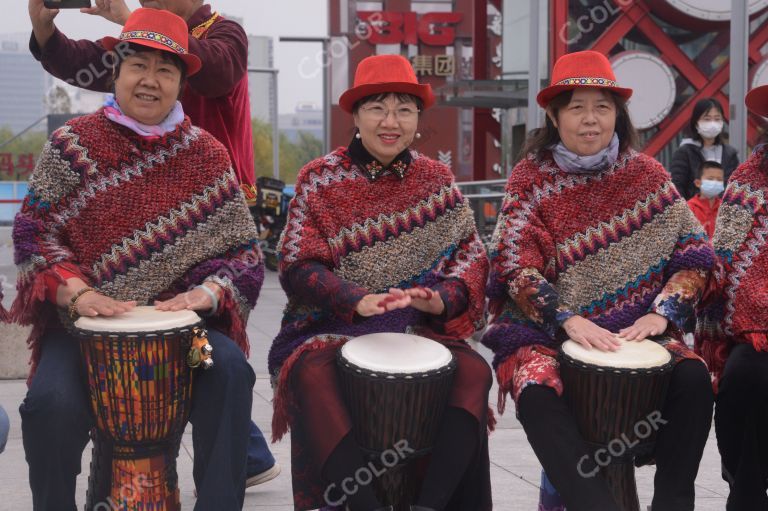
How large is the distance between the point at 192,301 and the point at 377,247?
0.63 metres

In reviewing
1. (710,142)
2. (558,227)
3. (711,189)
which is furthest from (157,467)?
(710,142)

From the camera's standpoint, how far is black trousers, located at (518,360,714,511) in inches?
122

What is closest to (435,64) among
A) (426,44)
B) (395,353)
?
(426,44)

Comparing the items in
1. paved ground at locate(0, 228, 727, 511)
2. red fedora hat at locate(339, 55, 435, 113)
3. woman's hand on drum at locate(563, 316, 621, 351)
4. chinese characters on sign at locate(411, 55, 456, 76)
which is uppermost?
chinese characters on sign at locate(411, 55, 456, 76)

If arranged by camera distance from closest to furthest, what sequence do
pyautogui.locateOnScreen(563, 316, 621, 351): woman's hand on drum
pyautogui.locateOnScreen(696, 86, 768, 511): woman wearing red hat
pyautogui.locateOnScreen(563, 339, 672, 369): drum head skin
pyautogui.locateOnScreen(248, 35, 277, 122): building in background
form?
pyautogui.locateOnScreen(563, 339, 672, 369): drum head skin < pyautogui.locateOnScreen(563, 316, 621, 351): woman's hand on drum < pyautogui.locateOnScreen(696, 86, 768, 511): woman wearing red hat < pyautogui.locateOnScreen(248, 35, 277, 122): building in background

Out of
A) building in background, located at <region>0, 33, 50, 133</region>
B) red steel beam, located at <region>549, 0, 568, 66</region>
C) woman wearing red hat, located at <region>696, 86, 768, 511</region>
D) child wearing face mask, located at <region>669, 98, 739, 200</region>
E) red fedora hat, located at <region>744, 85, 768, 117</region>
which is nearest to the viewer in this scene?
woman wearing red hat, located at <region>696, 86, 768, 511</region>

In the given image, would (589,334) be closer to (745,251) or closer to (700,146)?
(745,251)

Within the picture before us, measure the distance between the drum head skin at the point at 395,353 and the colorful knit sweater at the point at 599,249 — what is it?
0.34m

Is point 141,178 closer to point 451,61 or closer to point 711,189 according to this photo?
point 711,189

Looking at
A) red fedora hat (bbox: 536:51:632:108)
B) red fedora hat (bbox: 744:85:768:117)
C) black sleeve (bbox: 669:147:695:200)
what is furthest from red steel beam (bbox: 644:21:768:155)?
red fedora hat (bbox: 536:51:632:108)

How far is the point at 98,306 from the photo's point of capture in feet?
10.0

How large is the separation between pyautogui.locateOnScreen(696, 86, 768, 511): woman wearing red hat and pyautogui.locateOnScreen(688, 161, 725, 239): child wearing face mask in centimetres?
363

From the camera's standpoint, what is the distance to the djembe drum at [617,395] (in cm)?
309

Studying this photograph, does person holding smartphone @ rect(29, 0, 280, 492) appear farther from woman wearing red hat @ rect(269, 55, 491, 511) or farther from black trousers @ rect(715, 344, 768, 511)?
black trousers @ rect(715, 344, 768, 511)
